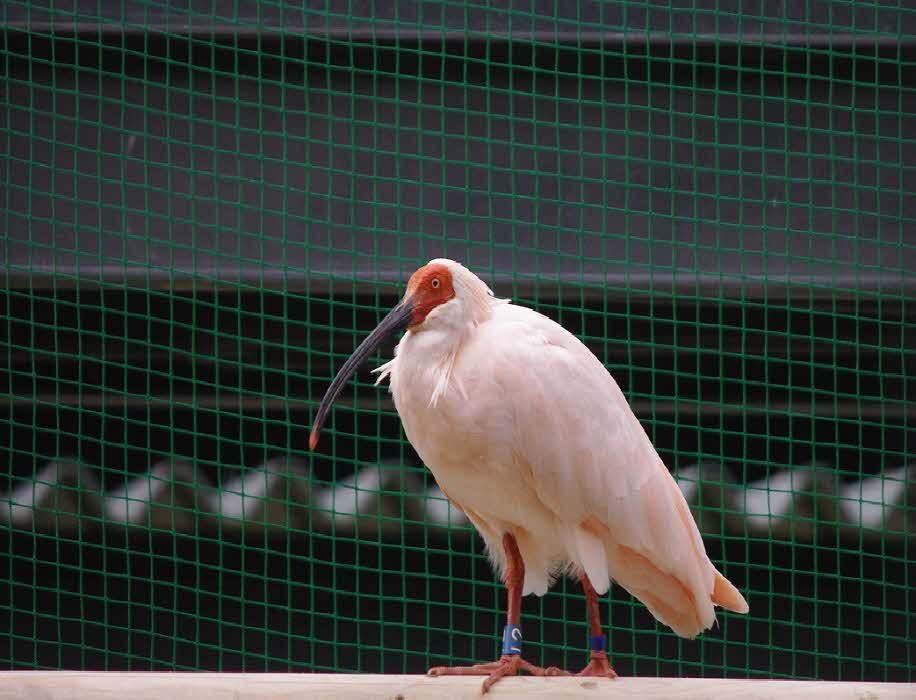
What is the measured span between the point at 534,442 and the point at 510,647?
1.73 ft

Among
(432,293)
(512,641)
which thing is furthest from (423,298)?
(512,641)

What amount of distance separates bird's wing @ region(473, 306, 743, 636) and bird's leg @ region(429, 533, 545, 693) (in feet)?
0.78

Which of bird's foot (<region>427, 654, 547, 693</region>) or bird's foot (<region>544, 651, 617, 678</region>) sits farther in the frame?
bird's foot (<region>544, 651, 617, 678</region>)

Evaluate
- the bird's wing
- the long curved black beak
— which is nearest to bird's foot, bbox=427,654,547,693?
the bird's wing

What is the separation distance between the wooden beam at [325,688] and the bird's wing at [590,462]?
16.6 inches

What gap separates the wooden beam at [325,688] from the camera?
3.04 metres

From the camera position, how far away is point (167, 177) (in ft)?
18.3

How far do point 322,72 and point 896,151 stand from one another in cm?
226

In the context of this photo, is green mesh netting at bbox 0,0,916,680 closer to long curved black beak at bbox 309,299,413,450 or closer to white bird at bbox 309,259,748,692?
long curved black beak at bbox 309,299,413,450

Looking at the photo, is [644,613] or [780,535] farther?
[644,613]

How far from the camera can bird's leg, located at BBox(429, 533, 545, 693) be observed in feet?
11.2

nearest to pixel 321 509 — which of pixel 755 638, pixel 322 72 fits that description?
pixel 322 72

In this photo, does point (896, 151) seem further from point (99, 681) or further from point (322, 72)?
point (99, 681)

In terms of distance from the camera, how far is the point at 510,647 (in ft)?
11.7
